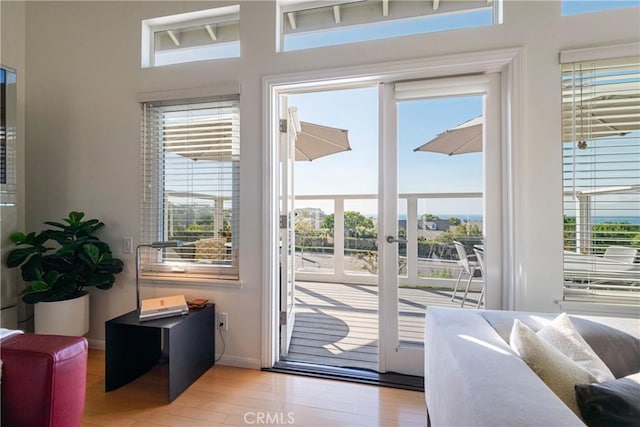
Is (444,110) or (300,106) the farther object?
(300,106)

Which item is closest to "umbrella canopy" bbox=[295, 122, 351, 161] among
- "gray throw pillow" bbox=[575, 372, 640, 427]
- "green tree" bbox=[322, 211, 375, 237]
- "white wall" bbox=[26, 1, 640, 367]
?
"green tree" bbox=[322, 211, 375, 237]

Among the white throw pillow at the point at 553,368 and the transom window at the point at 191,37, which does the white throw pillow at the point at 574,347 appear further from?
the transom window at the point at 191,37

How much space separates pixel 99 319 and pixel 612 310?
3582 mm

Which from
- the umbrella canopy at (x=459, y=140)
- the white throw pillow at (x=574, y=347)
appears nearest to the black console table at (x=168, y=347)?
the white throw pillow at (x=574, y=347)

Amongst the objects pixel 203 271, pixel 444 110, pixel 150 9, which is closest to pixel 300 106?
pixel 150 9

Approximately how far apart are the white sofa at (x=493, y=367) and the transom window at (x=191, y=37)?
232 centimetres

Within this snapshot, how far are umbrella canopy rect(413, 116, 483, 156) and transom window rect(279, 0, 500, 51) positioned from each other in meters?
0.61

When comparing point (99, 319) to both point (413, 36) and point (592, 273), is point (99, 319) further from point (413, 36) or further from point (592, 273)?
Result: point (592, 273)

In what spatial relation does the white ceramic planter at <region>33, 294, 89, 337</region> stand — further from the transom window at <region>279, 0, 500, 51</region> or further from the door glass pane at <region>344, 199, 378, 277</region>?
the door glass pane at <region>344, 199, 378, 277</region>

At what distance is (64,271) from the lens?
7.11 ft

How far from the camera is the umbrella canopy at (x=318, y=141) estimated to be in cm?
347

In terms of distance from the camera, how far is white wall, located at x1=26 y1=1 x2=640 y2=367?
5.65 feet

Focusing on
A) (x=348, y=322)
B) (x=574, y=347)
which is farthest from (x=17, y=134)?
(x=574, y=347)

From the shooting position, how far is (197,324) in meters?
1.95
